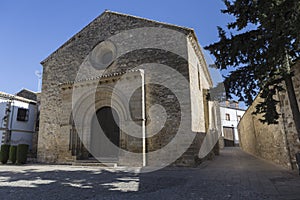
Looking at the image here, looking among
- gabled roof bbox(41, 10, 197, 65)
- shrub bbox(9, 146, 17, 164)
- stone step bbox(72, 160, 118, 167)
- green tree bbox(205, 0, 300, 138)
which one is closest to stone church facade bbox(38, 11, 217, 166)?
gabled roof bbox(41, 10, 197, 65)

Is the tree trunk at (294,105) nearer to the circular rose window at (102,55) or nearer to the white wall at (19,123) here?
the circular rose window at (102,55)

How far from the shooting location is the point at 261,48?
4230mm

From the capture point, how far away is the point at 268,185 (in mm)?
4070

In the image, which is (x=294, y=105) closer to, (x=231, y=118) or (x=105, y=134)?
(x=105, y=134)

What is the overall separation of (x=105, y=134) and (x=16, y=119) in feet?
28.6

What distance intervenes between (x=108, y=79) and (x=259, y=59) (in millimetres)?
5889

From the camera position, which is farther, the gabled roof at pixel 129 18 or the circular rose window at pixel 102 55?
the circular rose window at pixel 102 55

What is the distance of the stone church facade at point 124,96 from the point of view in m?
7.55

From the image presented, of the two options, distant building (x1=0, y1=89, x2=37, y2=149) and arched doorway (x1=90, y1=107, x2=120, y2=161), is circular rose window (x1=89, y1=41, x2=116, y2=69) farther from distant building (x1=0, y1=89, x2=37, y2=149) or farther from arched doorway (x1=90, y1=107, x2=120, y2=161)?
distant building (x1=0, y1=89, x2=37, y2=149)

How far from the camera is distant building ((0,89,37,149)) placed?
1338cm

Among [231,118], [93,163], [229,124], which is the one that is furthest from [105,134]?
[231,118]

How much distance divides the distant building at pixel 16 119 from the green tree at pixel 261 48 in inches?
559

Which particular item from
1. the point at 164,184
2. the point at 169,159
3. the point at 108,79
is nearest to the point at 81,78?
the point at 108,79

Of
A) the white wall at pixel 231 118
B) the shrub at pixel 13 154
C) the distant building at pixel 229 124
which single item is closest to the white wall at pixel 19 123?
the shrub at pixel 13 154
